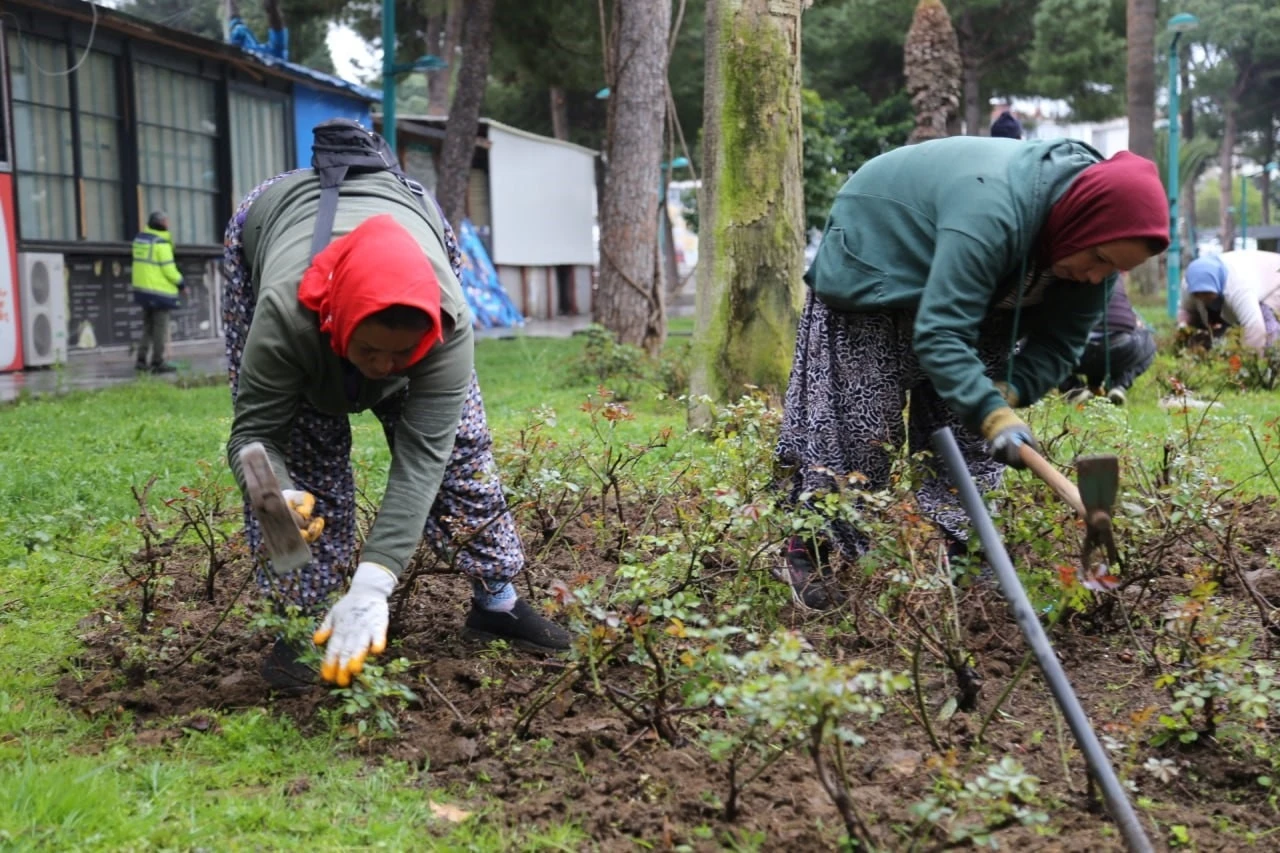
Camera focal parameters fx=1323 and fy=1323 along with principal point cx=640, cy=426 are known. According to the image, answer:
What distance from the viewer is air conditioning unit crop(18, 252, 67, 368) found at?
12.1 m

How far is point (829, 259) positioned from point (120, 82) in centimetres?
1215

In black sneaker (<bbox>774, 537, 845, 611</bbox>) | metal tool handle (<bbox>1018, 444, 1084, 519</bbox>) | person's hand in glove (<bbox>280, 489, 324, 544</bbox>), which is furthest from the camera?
black sneaker (<bbox>774, 537, 845, 611</bbox>)

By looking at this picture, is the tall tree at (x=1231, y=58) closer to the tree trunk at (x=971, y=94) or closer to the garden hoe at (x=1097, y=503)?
the tree trunk at (x=971, y=94)

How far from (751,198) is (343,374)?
3.56m

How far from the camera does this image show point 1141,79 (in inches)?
740

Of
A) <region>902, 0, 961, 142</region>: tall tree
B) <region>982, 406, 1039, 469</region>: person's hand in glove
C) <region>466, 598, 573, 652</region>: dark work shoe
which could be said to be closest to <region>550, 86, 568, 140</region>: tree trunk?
<region>902, 0, 961, 142</region>: tall tree

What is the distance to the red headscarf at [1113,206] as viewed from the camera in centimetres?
301

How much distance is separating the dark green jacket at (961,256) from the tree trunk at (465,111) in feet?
42.0

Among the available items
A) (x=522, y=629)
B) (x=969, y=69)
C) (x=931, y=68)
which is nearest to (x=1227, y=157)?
(x=969, y=69)

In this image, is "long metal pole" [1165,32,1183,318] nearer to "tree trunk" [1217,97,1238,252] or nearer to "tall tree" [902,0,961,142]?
"tall tree" [902,0,961,142]

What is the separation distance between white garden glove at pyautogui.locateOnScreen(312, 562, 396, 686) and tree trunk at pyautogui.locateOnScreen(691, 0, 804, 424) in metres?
3.43

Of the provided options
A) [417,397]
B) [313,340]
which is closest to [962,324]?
[417,397]

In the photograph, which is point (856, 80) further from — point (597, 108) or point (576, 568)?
point (576, 568)

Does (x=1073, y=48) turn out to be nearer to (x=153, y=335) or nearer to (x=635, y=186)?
(x=635, y=186)
